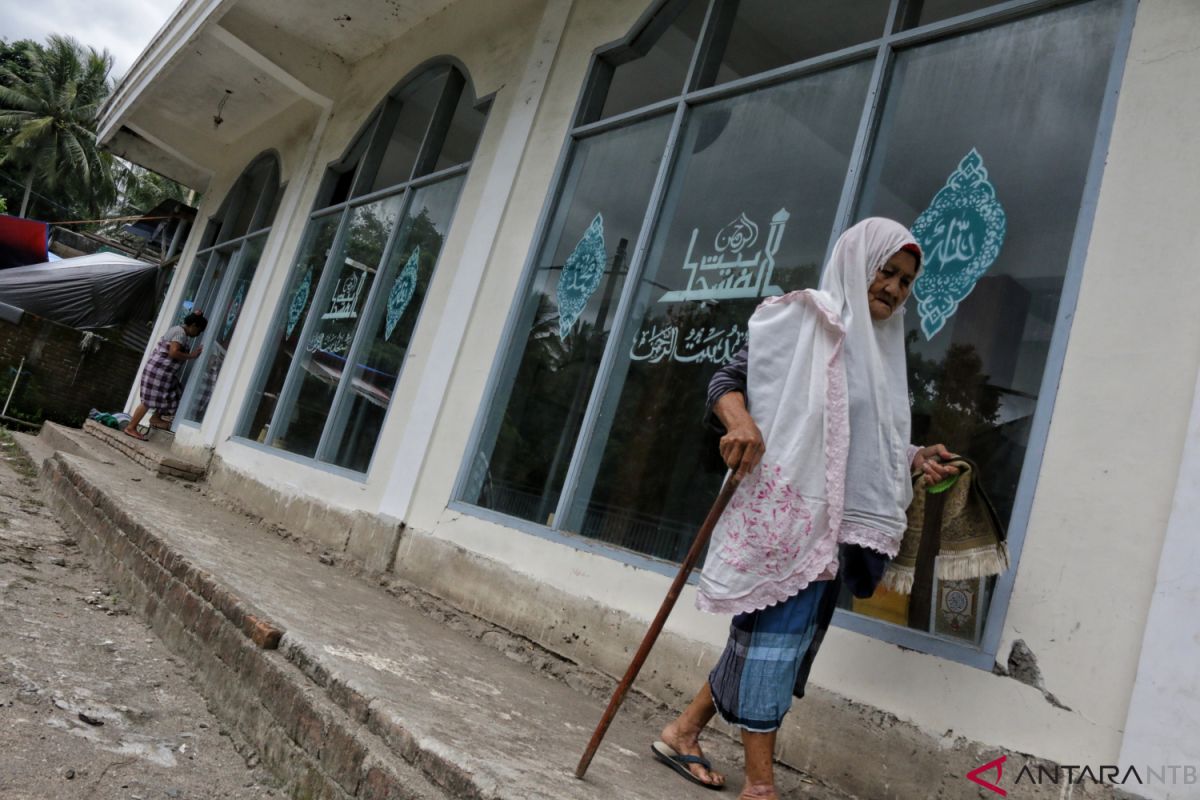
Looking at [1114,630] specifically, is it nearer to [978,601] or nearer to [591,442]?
[978,601]

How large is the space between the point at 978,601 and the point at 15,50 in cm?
4843

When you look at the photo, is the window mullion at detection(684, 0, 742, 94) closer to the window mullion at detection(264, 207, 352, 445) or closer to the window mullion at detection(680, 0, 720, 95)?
the window mullion at detection(680, 0, 720, 95)

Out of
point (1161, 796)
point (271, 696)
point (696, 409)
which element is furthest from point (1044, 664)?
point (271, 696)

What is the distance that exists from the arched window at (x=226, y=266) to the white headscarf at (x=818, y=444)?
7.12 metres

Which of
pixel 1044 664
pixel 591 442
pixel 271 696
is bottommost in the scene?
pixel 271 696

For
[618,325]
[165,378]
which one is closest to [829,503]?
[618,325]

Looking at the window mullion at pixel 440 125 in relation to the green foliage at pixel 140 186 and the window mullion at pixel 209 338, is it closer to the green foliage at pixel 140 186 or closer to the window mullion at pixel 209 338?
the window mullion at pixel 209 338

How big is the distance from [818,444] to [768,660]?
1.78ft

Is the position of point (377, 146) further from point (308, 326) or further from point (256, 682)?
point (256, 682)

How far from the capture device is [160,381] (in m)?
9.17

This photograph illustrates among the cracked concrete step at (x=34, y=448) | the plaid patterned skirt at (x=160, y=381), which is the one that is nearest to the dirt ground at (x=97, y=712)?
the cracked concrete step at (x=34, y=448)

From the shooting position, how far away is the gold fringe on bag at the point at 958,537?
2.29 m

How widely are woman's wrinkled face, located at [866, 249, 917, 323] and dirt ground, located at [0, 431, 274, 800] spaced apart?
2064mm

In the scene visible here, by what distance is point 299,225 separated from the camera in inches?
306
